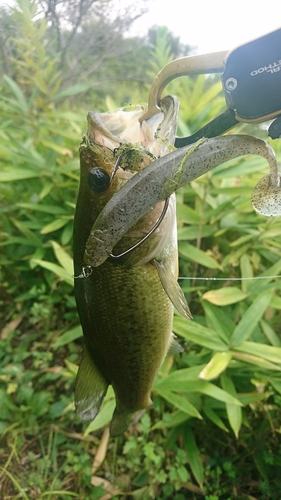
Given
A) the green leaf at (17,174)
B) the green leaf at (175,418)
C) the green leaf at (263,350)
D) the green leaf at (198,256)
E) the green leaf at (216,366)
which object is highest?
the green leaf at (17,174)

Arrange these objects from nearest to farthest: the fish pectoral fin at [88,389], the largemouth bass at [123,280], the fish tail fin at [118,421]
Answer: the largemouth bass at [123,280], the fish pectoral fin at [88,389], the fish tail fin at [118,421]

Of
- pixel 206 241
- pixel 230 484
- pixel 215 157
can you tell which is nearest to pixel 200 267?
pixel 206 241

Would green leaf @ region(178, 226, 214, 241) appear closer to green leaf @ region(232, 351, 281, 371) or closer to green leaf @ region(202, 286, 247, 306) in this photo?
green leaf @ region(202, 286, 247, 306)

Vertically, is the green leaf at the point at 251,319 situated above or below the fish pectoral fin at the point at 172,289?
below

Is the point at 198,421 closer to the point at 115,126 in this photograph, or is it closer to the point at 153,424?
the point at 153,424

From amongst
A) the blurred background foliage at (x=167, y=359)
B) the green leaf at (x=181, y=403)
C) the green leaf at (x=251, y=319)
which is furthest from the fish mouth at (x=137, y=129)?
the green leaf at (x=181, y=403)

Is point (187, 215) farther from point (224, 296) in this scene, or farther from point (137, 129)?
point (137, 129)

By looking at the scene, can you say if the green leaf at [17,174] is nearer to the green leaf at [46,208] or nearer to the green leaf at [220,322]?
the green leaf at [46,208]
